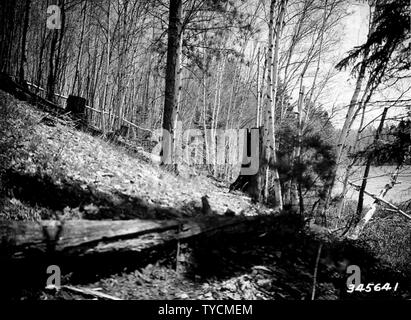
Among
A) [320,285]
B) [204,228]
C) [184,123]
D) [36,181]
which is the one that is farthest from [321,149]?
[184,123]

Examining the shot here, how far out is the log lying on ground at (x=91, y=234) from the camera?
2.09 metres

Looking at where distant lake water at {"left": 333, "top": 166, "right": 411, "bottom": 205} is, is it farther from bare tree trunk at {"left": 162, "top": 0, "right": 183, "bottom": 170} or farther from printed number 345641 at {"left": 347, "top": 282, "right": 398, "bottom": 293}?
bare tree trunk at {"left": 162, "top": 0, "right": 183, "bottom": 170}

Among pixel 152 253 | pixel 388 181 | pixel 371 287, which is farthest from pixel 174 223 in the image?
pixel 388 181

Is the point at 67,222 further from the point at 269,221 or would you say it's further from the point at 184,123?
the point at 184,123

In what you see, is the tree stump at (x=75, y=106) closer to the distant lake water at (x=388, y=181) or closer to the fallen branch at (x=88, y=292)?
the fallen branch at (x=88, y=292)

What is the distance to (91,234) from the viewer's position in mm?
2367

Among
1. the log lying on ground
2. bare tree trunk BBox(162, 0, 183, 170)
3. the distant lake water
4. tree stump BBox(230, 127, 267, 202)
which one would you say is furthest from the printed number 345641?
bare tree trunk BBox(162, 0, 183, 170)

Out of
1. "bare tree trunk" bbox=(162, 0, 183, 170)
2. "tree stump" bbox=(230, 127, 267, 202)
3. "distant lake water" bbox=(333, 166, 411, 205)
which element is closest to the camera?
"distant lake water" bbox=(333, 166, 411, 205)

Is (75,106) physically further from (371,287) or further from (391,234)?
(391,234)

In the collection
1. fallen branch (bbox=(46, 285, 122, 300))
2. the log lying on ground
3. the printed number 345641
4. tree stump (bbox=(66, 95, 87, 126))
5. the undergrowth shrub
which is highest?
tree stump (bbox=(66, 95, 87, 126))

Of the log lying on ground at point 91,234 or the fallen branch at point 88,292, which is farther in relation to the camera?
the fallen branch at point 88,292

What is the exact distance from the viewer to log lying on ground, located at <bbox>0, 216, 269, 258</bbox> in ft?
6.85

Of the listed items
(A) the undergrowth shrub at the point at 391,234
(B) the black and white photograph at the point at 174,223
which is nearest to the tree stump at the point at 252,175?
(B) the black and white photograph at the point at 174,223

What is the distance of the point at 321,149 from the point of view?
3.79 metres
